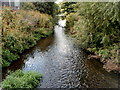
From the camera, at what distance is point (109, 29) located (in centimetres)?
998

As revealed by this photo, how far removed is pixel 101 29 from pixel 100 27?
0.17m

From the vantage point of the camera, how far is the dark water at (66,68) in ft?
23.2

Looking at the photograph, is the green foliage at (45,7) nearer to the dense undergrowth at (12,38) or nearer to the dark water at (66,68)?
the dense undergrowth at (12,38)

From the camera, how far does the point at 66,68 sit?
28.9 ft

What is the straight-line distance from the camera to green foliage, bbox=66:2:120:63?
8.87 metres

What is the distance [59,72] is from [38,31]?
31.6 feet

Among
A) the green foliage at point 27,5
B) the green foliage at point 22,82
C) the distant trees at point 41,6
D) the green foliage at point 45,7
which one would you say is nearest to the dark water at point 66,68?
the green foliage at point 22,82

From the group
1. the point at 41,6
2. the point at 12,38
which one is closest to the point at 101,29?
the point at 12,38

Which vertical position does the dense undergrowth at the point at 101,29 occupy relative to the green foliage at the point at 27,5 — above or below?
below

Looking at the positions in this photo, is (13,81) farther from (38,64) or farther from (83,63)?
(83,63)

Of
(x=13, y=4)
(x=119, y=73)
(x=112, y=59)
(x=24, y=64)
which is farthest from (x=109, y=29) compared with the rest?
(x=13, y=4)

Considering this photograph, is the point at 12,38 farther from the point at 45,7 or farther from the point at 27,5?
the point at 45,7

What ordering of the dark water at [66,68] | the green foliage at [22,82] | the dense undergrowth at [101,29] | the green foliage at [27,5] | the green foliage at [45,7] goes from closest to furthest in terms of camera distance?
the green foliage at [22,82]
the dark water at [66,68]
the dense undergrowth at [101,29]
the green foliage at [27,5]
the green foliage at [45,7]

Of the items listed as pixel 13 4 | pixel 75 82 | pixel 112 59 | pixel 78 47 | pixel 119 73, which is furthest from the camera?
pixel 13 4
